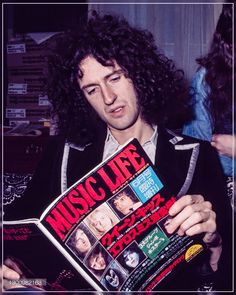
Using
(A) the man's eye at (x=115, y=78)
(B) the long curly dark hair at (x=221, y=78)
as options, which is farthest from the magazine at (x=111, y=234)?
(B) the long curly dark hair at (x=221, y=78)

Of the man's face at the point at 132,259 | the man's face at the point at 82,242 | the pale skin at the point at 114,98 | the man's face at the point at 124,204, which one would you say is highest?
the pale skin at the point at 114,98

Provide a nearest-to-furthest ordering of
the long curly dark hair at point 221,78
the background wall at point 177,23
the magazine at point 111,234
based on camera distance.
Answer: the magazine at point 111,234 → the long curly dark hair at point 221,78 → the background wall at point 177,23

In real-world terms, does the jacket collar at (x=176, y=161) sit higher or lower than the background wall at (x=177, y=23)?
lower

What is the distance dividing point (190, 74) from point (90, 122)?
3.43 feet

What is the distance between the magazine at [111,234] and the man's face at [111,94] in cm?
26

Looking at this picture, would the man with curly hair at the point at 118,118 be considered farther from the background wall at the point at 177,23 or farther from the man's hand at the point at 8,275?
the background wall at the point at 177,23

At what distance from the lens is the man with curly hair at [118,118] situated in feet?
2.72

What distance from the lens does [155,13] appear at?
1938 mm

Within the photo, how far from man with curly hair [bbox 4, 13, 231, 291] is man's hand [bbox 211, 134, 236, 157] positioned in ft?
0.09

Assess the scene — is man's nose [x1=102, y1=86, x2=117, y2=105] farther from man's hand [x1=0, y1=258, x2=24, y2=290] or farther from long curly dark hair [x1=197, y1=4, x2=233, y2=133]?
man's hand [x1=0, y1=258, x2=24, y2=290]

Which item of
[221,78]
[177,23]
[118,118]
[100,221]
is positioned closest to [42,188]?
[118,118]

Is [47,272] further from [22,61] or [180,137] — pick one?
[22,61]

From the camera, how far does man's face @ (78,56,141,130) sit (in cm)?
84

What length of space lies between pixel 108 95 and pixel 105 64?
7 centimetres
